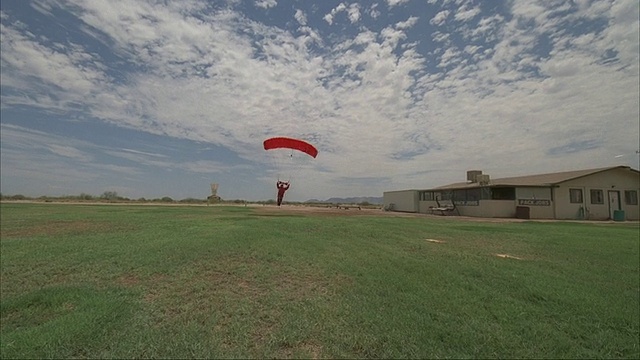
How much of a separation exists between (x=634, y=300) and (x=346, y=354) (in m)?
6.04

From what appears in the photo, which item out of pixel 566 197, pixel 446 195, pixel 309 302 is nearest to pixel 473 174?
pixel 446 195

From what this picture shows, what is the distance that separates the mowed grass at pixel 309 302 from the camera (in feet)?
15.1

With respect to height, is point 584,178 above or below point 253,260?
above

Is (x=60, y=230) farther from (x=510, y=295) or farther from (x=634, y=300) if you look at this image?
(x=634, y=300)

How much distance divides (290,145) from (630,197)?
98.7ft

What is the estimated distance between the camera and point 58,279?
7.12 m

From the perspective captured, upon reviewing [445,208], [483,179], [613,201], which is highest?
[483,179]

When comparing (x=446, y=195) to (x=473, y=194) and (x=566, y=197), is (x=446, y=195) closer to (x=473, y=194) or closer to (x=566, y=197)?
(x=473, y=194)

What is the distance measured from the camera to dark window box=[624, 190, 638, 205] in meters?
30.4

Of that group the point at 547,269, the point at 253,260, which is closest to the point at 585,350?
the point at 547,269

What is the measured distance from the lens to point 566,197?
2867 cm

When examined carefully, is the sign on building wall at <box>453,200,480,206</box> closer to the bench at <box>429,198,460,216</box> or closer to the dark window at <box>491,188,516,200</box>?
the bench at <box>429,198,460,216</box>

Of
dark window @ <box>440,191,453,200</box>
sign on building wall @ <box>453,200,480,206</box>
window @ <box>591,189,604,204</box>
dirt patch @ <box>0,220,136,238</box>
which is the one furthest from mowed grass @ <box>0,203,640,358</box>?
dark window @ <box>440,191,453,200</box>

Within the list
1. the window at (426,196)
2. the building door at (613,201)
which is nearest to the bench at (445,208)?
the window at (426,196)
